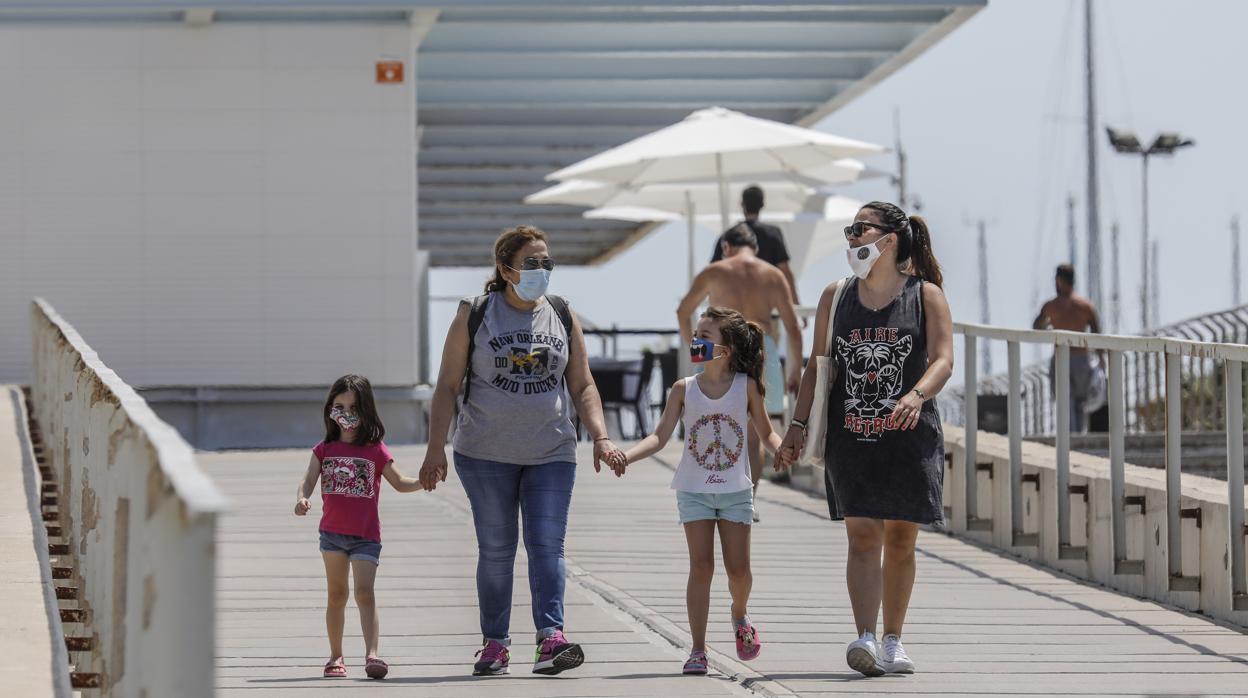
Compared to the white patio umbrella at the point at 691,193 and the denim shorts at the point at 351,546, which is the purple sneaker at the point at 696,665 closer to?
the denim shorts at the point at 351,546

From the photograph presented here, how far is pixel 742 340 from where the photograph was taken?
285 inches

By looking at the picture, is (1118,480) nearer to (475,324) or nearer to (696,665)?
(696,665)

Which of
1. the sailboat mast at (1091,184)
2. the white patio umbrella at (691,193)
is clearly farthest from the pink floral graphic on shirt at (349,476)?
the sailboat mast at (1091,184)

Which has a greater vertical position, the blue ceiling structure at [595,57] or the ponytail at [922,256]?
the blue ceiling structure at [595,57]

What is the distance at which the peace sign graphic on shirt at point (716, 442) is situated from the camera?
712 centimetres

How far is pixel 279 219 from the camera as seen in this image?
17.8 meters

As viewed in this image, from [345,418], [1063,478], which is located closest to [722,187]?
[1063,478]

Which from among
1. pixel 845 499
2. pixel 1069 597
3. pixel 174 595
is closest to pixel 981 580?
pixel 1069 597

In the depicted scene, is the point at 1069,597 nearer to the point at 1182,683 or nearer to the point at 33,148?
the point at 1182,683

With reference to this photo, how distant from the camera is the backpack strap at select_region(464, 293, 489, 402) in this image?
23.1 ft

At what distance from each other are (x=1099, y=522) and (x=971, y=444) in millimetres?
1472

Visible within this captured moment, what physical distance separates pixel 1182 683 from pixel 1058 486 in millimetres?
Answer: 3164

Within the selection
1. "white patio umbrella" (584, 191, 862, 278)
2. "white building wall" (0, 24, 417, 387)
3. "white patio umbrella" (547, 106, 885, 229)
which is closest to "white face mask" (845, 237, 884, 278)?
"white patio umbrella" (547, 106, 885, 229)

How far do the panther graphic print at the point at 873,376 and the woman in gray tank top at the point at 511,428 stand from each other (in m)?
0.83
